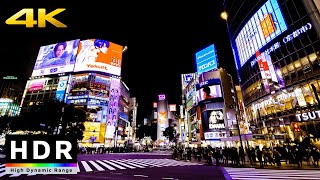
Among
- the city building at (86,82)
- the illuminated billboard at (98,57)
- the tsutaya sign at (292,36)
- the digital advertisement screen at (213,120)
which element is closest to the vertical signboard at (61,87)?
the city building at (86,82)

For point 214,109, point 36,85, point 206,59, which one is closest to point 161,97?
point 206,59

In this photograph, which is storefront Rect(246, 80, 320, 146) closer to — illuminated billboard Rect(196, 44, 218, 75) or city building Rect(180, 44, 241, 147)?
city building Rect(180, 44, 241, 147)

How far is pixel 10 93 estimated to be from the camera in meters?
100

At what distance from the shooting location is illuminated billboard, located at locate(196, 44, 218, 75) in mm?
52656

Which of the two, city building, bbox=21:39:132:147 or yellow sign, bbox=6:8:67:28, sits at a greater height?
city building, bbox=21:39:132:147

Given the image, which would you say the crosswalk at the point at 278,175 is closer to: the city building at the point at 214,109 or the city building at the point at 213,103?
the city building at the point at 213,103

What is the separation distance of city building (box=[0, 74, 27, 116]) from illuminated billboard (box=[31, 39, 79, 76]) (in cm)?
4026

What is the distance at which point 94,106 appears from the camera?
196 ft

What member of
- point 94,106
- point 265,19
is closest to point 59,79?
point 94,106

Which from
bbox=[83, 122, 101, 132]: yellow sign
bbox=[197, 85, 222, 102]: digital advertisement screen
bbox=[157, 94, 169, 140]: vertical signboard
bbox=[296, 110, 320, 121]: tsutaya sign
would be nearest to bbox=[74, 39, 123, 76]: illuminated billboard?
bbox=[83, 122, 101, 132]: yellow sign

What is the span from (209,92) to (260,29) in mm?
20986

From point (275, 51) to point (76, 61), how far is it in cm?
5820

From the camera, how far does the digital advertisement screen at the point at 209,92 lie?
49750 millimetres

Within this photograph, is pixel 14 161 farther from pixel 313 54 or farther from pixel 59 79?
pixel 59 79
